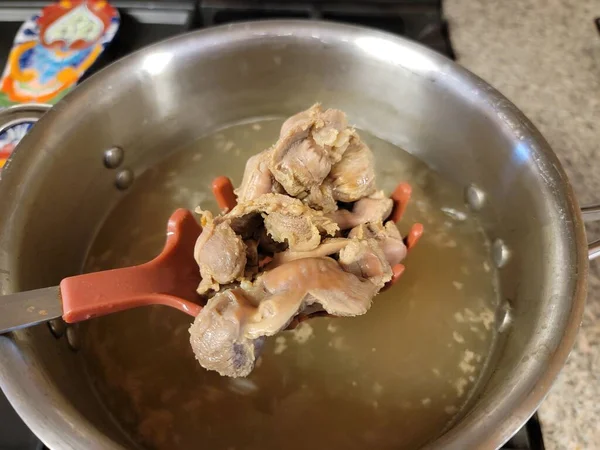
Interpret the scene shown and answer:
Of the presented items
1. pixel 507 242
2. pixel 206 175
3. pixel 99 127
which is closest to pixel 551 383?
pixel 507 242

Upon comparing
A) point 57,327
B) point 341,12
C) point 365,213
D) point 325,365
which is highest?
point 341,12

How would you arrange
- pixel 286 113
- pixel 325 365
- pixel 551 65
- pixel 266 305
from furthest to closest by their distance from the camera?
pixel 551 65, pixel 286 113, pixel 325 365, pixel 266 305

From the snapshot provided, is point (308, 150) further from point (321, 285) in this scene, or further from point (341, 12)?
point (341, 12)

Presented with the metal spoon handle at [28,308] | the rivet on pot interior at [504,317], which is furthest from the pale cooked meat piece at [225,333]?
the rivet on pot interior at [504,317]

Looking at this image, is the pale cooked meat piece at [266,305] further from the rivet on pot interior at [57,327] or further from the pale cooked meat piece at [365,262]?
the rivet on pot interior at [57,327]

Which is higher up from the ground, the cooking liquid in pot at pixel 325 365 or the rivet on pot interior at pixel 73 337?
the rivet on pot interior at pixel 73 337

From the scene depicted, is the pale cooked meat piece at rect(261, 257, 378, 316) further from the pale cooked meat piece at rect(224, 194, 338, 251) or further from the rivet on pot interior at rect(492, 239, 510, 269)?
the rivet on pot interior at rect(492, 239, 510, 269)

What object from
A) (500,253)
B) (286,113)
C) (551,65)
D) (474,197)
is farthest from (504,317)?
(551,65)
